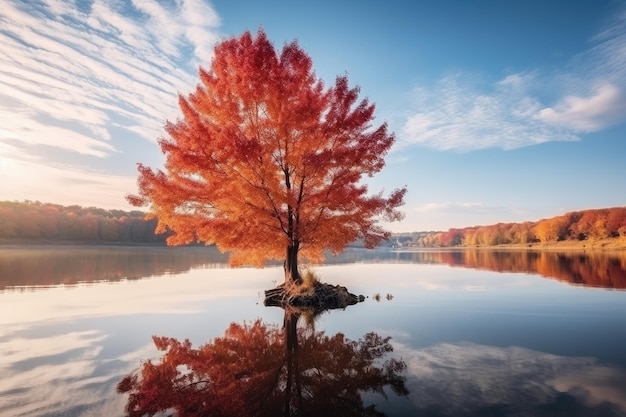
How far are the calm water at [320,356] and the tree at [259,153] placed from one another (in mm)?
4509

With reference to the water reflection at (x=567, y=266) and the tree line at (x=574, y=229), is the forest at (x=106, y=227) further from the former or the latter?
the water reflection at (x=567, y=266)

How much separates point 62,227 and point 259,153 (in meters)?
129

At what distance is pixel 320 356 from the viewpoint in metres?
10.4

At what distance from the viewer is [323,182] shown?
65.3 feet

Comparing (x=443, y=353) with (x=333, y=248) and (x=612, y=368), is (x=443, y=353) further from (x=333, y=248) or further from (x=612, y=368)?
(x=333, y=248)

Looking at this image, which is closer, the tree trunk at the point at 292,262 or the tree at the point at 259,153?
the tree at the point at 259,153

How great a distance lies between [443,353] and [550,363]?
8.36ft

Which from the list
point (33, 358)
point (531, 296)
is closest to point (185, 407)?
point (33, 358)

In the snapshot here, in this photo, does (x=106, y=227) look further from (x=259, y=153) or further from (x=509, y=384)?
(x=509, y=384)

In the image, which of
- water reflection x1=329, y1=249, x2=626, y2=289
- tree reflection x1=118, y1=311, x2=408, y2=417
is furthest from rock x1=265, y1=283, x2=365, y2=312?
water reflection x1=329, y1=249, x2=626, y2=289

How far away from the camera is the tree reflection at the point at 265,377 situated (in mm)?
7041

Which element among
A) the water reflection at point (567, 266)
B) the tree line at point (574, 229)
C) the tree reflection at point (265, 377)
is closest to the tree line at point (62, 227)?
the water reflection at point (567, 266)

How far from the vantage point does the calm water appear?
727 cm

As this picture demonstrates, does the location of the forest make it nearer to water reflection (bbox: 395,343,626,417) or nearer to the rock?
the rock
